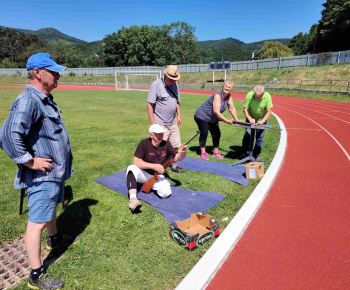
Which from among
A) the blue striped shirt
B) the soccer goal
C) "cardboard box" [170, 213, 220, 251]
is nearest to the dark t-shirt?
"cardboard box" [170, 213, 220, 251]

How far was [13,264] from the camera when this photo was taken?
285 cm

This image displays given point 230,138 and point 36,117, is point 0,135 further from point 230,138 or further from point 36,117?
point 230,138

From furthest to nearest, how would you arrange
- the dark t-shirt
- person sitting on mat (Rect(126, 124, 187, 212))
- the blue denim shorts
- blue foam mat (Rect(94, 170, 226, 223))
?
the dark t-shirt < person sitting on mat (Rect(126, 124, 187, 212)) < blue foam mat (Rect(94, 170, 226, 223)) < the blue denim shorts

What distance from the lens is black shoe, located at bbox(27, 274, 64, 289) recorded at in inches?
97.0

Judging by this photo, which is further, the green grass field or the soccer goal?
the soccer goal

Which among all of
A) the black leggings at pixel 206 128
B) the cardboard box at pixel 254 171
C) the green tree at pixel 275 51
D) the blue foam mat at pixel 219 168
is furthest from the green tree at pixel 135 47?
the cardboard box at pixel 254 171

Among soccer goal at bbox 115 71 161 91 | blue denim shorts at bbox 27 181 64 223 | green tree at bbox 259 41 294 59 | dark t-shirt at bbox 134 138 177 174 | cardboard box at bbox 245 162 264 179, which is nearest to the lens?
blue denim shorts at bbox 27 181 64 223

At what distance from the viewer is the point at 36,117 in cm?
231

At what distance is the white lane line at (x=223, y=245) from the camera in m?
2.56

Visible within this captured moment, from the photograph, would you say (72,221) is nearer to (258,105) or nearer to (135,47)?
(258,105)

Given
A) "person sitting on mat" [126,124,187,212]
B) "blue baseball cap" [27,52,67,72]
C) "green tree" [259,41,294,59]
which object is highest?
"green tree" [259,41,294,59]

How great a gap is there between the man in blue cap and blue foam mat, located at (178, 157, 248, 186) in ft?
11.8

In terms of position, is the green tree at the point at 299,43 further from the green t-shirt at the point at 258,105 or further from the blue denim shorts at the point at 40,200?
the blue denim shorts at the point at 40,200

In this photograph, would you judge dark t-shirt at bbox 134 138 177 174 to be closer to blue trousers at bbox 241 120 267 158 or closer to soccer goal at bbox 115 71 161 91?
blue trousers at bbox 241 120 267 158
